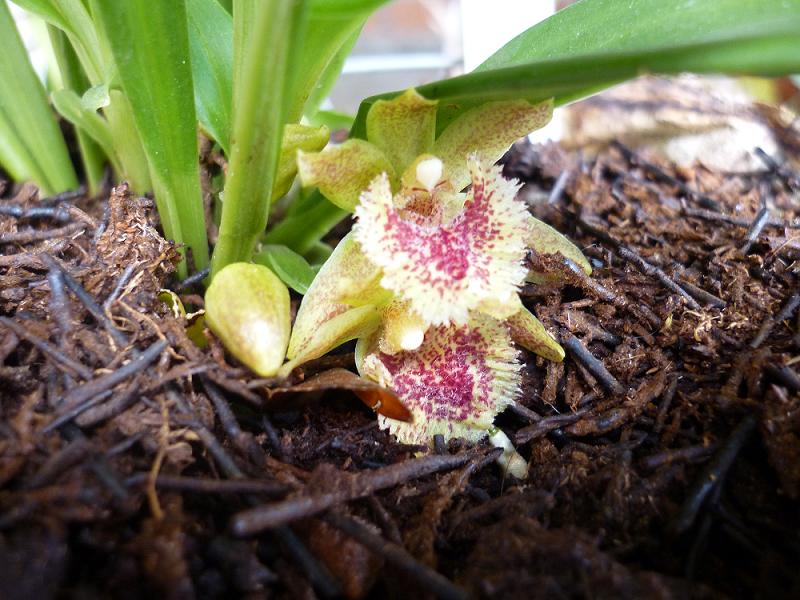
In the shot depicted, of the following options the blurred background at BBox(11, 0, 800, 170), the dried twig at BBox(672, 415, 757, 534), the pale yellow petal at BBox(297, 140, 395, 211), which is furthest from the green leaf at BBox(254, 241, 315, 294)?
the blurred background at BBox(11, 0, 800, 170)

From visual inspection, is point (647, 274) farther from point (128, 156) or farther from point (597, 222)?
point (128, 156)

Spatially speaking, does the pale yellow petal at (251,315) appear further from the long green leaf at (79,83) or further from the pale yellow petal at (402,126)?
the long green leaf at (79,83)

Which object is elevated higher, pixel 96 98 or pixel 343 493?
pixel 96 98

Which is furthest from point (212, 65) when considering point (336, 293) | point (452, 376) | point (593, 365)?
point (593, 365)

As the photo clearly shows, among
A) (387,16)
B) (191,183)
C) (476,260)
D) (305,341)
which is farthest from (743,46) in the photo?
(387,16)

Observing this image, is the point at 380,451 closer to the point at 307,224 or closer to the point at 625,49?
the point at 307,224

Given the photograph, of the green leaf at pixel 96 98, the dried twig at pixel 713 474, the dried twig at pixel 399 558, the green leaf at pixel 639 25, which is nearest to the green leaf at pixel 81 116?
the green leaf at pixel 96 98

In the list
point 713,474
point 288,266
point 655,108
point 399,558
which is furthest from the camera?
point 655,108
